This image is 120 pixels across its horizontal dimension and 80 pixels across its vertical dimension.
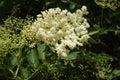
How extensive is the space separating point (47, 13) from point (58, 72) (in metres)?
0.40

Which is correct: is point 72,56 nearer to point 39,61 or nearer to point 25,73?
point 39,61

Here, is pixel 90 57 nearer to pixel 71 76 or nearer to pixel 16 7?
pixel 71 76

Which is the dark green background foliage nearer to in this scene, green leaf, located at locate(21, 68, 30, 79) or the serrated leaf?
green leaf, located at locate(21, 68, 30, 79)

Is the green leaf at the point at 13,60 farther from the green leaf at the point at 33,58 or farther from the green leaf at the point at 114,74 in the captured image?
the green leaf at the point at 114,74

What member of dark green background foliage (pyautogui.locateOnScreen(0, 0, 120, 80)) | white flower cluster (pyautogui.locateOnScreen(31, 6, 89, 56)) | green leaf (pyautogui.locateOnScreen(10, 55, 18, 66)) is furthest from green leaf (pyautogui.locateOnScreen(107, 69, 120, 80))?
green leaf (pyautogui.locateOnScreen(10, 55, 18, 66))

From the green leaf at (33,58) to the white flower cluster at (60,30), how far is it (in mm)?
159

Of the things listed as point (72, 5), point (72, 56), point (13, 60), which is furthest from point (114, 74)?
point (13, 60)

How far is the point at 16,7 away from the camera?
13.8 ft

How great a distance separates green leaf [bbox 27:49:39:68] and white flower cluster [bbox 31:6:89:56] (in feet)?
0.52

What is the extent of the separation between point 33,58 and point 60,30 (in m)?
0.32

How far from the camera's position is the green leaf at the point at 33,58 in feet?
8.81

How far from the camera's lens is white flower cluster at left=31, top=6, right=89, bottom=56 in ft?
8.19

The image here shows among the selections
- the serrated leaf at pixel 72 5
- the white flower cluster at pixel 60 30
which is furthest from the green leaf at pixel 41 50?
the serrated leaf at pixel 72 5

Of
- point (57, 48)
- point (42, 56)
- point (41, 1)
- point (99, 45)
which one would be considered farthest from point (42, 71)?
point (41, 1)
